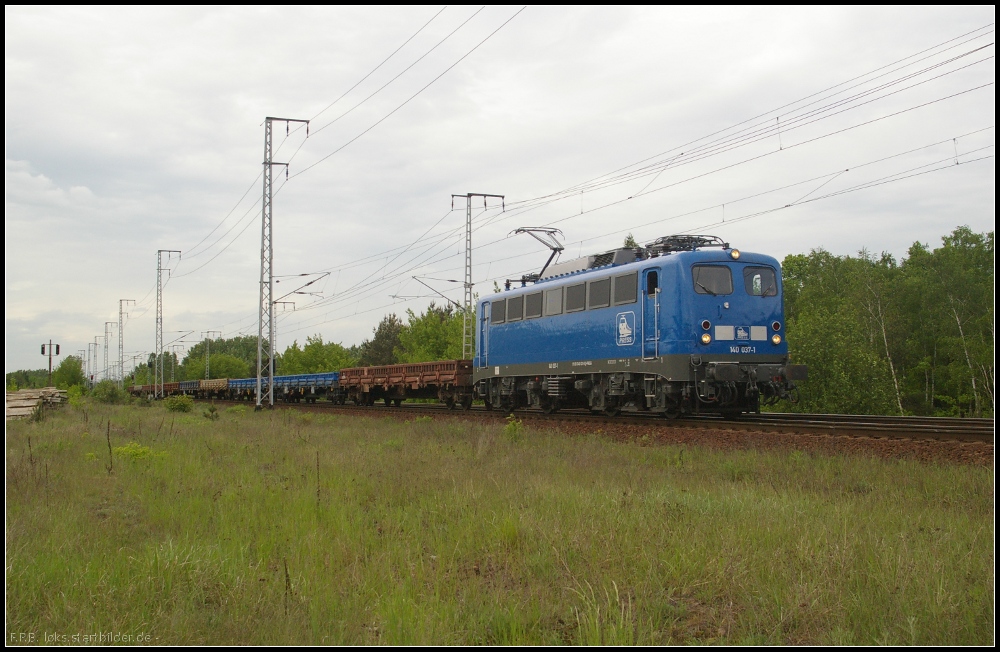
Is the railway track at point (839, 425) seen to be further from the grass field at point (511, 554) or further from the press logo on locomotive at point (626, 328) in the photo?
the grass field at point (511, 554)

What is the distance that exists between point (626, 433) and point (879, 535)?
9.69 metres

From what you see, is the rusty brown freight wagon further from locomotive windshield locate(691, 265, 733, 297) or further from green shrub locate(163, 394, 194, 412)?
locomotive windshield locate(691, 265, 733, 297)

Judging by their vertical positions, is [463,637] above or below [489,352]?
below

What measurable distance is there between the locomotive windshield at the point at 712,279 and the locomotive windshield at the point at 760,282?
0.53 m

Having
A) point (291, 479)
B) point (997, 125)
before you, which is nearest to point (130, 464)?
point (291, 479)

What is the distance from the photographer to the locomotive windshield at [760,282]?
1775 cm

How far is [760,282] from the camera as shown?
58.8ft

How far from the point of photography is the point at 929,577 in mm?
5426

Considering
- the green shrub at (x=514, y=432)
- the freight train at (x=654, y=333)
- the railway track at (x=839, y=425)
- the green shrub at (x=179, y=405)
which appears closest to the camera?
the railway track at (x=839, y=425)

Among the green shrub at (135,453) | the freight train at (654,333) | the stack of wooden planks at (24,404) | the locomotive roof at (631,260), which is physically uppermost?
the locomotive roof at (631,260)

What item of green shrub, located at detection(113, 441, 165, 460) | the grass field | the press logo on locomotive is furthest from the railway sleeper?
green shrub, located at detection(113, 441, 165, 460)

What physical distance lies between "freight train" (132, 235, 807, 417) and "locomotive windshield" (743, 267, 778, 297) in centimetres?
2

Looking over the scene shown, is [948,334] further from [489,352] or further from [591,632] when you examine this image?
[591,632]

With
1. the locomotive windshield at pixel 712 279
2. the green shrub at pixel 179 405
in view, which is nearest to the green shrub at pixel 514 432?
the locomotive windshield at pixel 712 279
